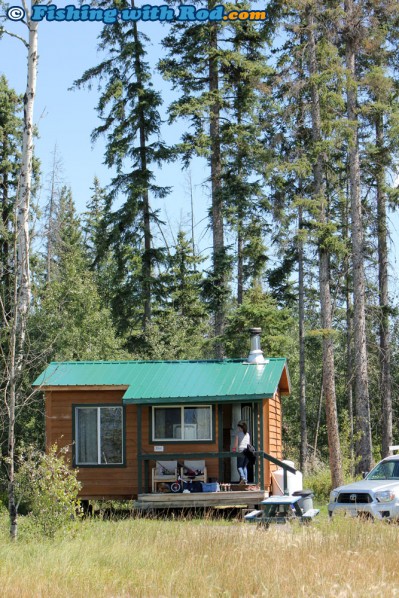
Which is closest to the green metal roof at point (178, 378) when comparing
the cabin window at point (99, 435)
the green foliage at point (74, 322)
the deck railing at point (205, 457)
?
the cabin window at point (99, 435)

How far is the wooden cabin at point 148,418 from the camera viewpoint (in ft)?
67.7

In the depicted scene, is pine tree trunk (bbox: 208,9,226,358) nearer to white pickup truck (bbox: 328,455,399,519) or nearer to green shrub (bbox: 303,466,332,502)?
green shrub (bbox: 303,466,332,502)

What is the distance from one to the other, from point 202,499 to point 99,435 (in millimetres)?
2977

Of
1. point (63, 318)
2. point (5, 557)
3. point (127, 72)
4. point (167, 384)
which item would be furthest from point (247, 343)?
point (5, 557)

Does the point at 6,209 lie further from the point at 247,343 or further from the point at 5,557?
the point at 5,557

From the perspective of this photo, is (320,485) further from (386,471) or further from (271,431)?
(386,471)

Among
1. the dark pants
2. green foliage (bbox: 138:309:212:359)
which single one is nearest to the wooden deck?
the dark pants

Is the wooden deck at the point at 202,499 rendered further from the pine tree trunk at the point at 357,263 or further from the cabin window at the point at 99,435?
the pine tree trunk at the point at 357,263

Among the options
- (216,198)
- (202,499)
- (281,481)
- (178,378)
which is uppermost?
(216,198)

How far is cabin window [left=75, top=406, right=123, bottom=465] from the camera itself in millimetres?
21391

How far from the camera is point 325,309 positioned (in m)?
24.1

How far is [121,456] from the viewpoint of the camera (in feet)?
70.0

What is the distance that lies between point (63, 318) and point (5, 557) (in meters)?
15.9

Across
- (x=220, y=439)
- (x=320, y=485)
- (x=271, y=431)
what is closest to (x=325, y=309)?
(x=271, y=431)
